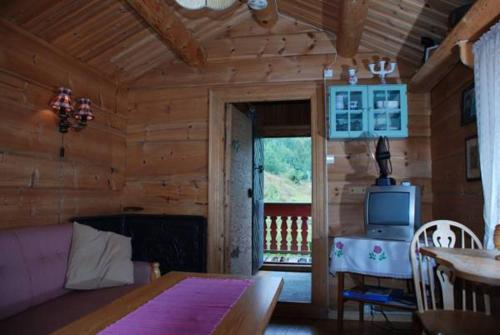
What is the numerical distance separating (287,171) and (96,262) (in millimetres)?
6970

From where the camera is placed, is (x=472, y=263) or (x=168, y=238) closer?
(x=472, y=263)

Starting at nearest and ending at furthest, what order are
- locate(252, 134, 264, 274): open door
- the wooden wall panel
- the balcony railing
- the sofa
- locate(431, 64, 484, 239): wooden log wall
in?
locate(431, 64, 484, 239): wooden log wall → the sofa → the wooden wall panel → locate(252, 134, 264, 274): open door → the balcony railing

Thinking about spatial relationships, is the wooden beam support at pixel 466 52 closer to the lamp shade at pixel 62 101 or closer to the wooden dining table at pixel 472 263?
the wooden dining table at pixel 472 263

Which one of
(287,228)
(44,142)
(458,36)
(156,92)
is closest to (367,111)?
(458,36)

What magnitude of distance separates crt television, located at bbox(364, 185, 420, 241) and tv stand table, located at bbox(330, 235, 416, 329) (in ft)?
0.31

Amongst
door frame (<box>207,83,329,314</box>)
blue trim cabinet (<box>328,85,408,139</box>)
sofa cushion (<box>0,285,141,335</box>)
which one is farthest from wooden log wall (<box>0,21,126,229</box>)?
blue trim cabinet (<box>328,85,408,139</box>)

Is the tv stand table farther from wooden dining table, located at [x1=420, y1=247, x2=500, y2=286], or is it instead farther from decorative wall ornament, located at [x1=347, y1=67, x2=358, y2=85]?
decorative wall ornament, located at [x1=347, y1=67, x2=358, y2=85]

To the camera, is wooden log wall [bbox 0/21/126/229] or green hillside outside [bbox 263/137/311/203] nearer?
wooden log wall [bbox 0/21/126/229]

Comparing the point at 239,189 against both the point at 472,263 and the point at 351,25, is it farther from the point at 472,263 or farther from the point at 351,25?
the point at 472,263

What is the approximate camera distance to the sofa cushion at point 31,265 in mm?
2062

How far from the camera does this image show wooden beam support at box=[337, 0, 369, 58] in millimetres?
2500

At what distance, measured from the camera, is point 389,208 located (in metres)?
2.99

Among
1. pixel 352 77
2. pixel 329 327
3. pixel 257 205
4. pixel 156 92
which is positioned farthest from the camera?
pixel 257 205

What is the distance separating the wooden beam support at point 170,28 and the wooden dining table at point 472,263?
7.64 ft
